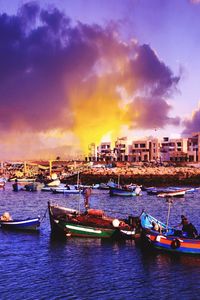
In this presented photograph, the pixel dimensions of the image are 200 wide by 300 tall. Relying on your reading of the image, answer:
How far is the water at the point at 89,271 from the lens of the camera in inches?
814

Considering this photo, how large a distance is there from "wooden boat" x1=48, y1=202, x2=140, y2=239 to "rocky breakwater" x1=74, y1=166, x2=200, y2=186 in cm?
6920

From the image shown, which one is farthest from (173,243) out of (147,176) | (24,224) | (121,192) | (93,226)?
(147,176)

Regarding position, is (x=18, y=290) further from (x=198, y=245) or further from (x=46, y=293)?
(x=198, y=245)

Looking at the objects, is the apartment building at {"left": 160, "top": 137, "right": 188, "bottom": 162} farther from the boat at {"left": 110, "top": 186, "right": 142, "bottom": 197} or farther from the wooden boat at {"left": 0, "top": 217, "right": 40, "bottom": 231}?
the wooden boat at {"left": 0, "top": 217, "right": 40, "bottom": 231}

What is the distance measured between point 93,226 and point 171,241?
6.67 meters

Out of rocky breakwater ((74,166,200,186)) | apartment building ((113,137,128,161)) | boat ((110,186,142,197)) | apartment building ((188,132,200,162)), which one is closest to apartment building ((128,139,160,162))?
apartment building ((113,137,128,161))

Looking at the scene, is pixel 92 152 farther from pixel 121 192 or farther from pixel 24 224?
pixel 24 224

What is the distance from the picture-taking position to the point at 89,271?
24.1 metres

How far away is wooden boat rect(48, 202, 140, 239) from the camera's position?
104 feet

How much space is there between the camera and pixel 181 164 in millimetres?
145375

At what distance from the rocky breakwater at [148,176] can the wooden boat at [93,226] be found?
69.2m

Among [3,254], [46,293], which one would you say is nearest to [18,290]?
[46,293]

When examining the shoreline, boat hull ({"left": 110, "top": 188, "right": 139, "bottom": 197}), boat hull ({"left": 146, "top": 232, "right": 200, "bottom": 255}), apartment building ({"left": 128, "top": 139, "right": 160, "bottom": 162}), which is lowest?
boat hull ({"left": 146, "top": 232, "right": 200, "bottom": 255})

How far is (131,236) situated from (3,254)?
28.7ft
